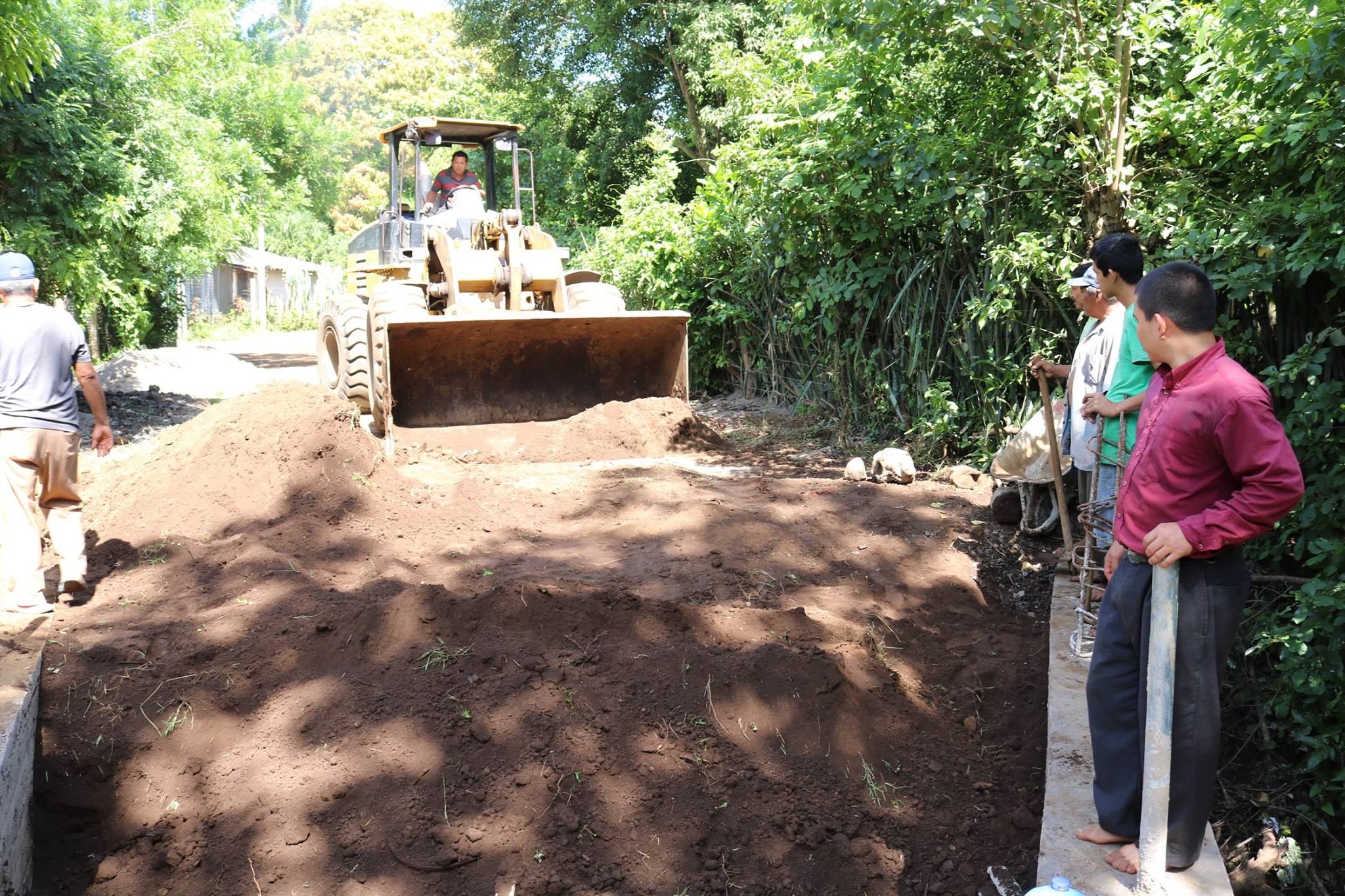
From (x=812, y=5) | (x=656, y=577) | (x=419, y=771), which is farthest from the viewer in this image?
(x=812, y=5)

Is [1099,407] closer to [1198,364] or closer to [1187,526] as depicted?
[1198,364]

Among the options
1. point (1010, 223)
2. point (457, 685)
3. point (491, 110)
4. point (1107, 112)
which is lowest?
point (457, 685)

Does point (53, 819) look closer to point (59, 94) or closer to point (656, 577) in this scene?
point (656, 577)

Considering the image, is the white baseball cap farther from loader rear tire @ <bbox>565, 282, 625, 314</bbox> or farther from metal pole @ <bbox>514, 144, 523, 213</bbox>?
metal pole @ <bbox>514, 144, 523, 213</bbox>

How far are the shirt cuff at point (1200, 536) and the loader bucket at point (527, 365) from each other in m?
6.73

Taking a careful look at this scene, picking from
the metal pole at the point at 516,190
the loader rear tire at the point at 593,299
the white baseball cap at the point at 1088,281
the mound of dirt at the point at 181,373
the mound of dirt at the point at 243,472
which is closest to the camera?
the white baseball cap at the point at 1088,281

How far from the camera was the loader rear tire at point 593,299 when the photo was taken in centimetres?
981

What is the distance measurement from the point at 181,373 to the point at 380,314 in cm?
799

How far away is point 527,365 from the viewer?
943cm

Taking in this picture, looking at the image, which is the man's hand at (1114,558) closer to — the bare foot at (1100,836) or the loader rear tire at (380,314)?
the bare foot at (1100,836)

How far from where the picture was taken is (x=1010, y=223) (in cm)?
681

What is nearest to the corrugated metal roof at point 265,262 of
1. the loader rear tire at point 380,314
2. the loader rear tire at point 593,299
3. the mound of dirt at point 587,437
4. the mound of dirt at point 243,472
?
the loader rear tire at point 593,299

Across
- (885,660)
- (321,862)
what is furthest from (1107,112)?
(321,862)

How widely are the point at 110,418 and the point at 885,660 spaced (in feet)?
34.0
